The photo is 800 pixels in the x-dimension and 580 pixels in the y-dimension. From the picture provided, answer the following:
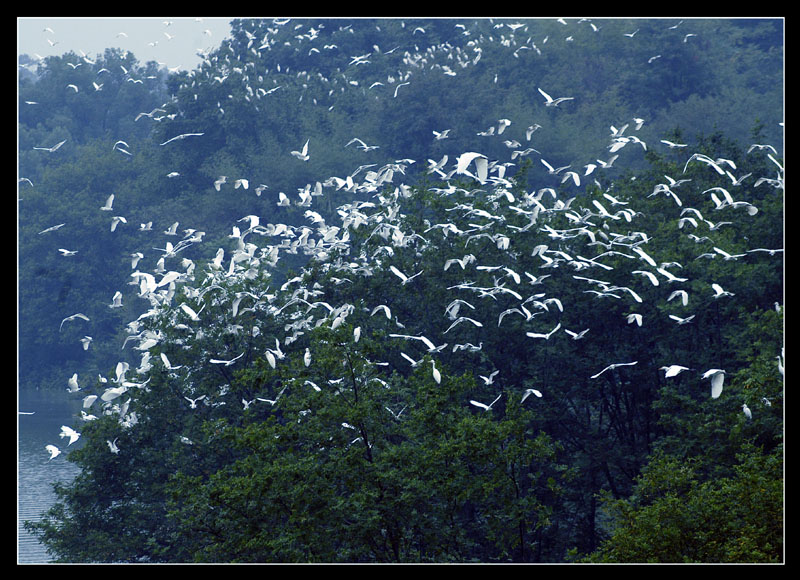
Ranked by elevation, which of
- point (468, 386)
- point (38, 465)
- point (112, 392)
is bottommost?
point (468, 386)

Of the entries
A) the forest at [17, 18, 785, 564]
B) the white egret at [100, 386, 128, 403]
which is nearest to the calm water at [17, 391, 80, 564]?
the forest at [17, 18, 785, 564]

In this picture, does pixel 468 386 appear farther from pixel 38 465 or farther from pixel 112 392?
pixel 38 465

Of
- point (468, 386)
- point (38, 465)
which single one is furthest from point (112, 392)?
point (38, 465)

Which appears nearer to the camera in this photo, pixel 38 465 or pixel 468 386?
pixel 468 386

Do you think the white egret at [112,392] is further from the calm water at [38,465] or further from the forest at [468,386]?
the calm water at [38,465]

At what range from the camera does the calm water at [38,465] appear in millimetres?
25259

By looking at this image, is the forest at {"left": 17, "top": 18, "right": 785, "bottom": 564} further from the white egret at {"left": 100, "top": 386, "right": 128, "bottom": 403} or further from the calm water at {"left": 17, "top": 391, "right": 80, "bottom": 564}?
the calm water at {"left": 17, "top": 391, "right": 80, "bottom": 564}

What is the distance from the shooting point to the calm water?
25.3m

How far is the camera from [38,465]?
31.0 metres

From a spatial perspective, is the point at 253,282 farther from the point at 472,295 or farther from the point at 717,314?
the point at 717,314

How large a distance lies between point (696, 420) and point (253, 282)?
28.3 feet

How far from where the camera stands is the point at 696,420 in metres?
17.1

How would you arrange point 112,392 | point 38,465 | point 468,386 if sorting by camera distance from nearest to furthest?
point 112,392
point 468,386
point 38,465
